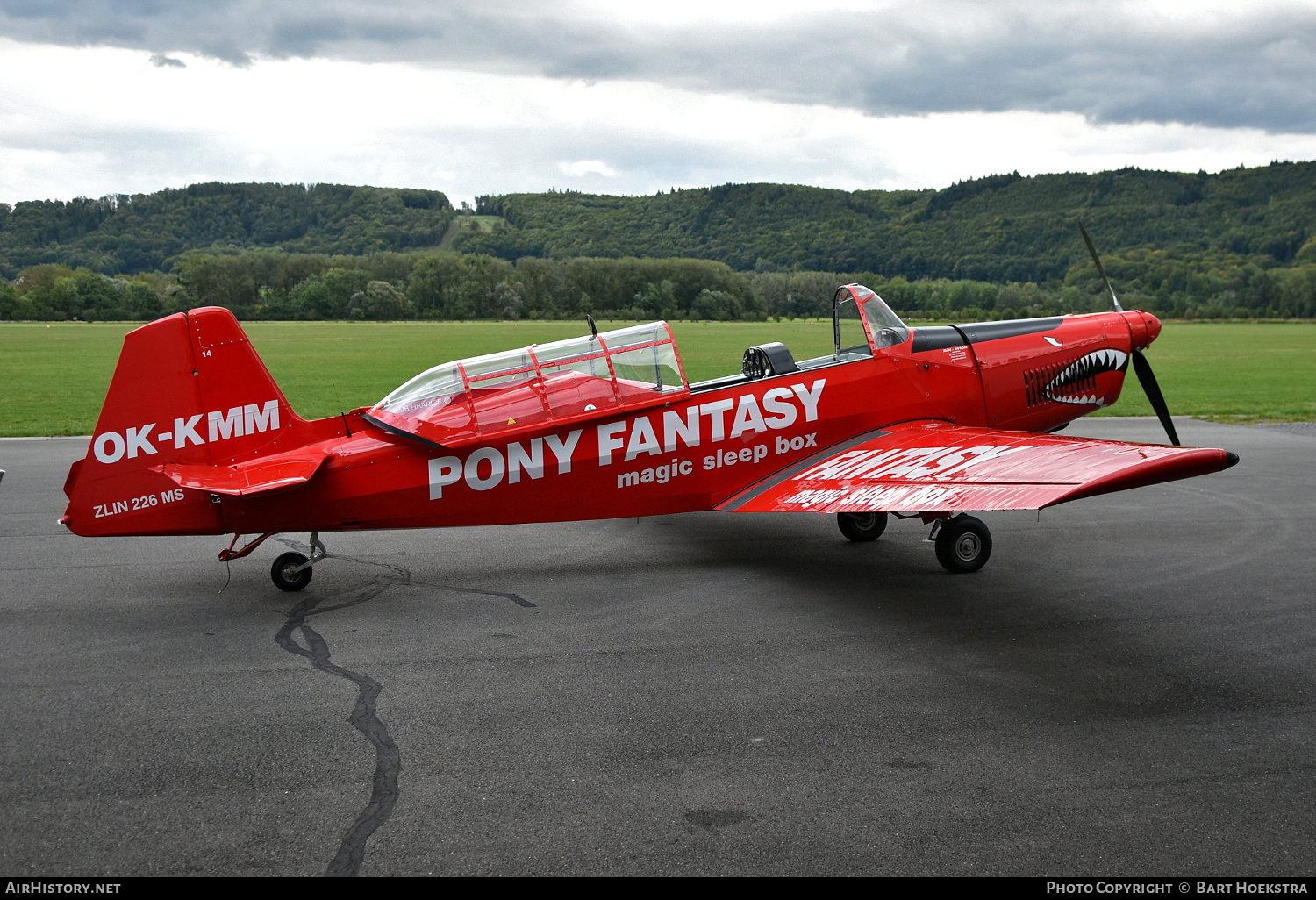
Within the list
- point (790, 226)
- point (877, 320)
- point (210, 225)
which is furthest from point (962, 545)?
point (210, 225)

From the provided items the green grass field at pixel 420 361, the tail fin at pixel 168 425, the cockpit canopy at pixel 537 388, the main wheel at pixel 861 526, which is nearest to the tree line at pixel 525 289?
the green grass field at pixel 420 361

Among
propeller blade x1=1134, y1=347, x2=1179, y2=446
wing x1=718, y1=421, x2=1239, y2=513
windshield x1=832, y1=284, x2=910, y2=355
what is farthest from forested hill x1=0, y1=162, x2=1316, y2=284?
wing x1=718, y1=421, x2=1239, y2=513

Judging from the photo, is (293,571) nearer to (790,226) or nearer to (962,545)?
(962,545)

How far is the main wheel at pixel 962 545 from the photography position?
814 centimetres

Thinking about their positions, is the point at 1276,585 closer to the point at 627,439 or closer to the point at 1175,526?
the point at 1175,526

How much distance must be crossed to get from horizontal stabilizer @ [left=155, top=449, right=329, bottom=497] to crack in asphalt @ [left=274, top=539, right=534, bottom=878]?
3.51ft

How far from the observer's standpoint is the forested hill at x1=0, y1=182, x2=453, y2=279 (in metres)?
Answer: 107

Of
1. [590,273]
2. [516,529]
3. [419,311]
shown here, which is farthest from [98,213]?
[516,529]

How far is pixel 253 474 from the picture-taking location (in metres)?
7.23

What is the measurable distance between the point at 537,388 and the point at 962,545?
162 inches

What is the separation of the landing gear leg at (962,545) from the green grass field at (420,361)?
2721 mm

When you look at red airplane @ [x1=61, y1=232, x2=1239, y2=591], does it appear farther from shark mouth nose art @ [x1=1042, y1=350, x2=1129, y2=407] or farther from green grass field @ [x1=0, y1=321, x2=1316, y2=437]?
green grass field @ [x1=0, y1=321, x2=1316, y2=437]

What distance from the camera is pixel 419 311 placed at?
3548 inches
